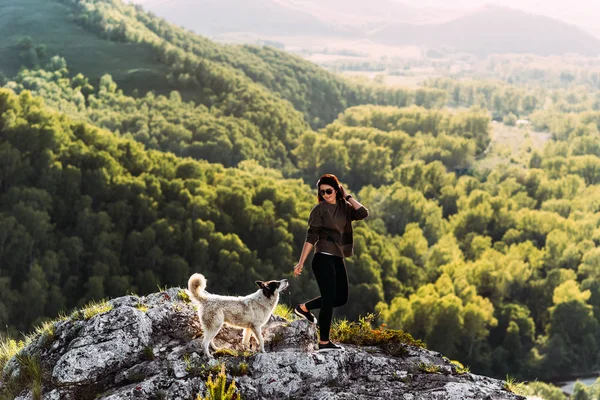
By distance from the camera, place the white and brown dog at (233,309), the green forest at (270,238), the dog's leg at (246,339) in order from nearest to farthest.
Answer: the white and brown dog at (233,309), the dog's leg at (246,339), the green forest at (270,238)

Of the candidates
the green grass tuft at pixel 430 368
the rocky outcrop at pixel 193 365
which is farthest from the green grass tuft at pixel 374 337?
the green grass tuft at pixel 430 368

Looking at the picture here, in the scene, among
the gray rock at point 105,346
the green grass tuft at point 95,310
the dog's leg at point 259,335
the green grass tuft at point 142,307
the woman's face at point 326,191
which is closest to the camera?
the gray rock at point 105,346

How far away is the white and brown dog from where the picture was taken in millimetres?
11875

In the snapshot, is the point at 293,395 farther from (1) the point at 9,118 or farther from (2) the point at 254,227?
(1) the point at 9,118

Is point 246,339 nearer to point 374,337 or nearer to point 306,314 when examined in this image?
point 306,314

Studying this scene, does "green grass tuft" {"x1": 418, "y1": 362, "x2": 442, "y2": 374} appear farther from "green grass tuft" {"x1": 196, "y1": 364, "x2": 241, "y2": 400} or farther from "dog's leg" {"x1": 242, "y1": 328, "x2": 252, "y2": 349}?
"green grass tuft" {"x1": 196, "y1": 364, "x2": 241, "y2": 400}

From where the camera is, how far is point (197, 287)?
1198cm

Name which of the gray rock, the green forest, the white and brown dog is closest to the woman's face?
the white and brown dog

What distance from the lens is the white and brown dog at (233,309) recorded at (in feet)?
39.0

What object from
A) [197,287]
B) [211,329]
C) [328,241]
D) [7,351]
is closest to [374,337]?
[328,241]

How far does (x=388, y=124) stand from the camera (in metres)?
192

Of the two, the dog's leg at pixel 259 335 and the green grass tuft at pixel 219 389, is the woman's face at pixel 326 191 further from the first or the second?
the green grass tuft at pixel 219 389

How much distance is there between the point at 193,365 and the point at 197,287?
1.21 m

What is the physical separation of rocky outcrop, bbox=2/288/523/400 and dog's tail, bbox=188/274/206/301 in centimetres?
86
